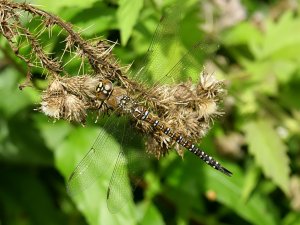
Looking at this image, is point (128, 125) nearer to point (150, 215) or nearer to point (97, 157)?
point (97, 157)

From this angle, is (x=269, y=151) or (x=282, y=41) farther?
(x=282, y=41)

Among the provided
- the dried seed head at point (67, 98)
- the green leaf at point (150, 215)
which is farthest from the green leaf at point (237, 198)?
the dried seed head at point (67, 98)

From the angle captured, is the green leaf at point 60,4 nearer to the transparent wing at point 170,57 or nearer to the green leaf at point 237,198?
the transparent wing at point 170,57

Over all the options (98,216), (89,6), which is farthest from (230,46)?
(98,216)

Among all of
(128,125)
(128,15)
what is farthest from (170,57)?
(128,125)

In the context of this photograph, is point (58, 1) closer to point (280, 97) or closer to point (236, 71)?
point (236, 71)

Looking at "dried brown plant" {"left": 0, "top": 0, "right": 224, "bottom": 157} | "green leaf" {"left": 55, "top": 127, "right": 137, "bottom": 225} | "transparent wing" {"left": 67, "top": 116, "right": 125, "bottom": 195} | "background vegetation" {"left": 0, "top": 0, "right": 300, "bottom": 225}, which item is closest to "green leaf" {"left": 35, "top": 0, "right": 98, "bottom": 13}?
"background vegetation" {"left": 0, "top": 0, "right": 300, "bottom": 225}

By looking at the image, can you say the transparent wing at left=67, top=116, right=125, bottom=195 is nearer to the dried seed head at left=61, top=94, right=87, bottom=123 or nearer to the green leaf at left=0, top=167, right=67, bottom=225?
the dried seed head at left=61, top=94, right=87, bottom=123
